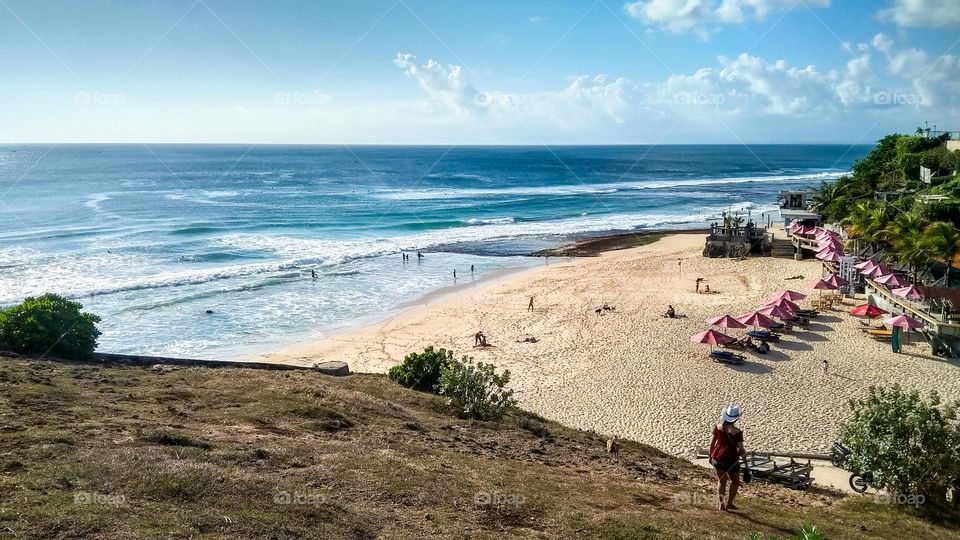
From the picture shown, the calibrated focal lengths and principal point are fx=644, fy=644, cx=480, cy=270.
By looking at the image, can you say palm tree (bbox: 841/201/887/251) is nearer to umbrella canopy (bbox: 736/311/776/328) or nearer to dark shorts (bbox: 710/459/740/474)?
umbrella canopy (bbox: 736/311/776/328)

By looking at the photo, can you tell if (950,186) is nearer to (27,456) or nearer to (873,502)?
(873,502)

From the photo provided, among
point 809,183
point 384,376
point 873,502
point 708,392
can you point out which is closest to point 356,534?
point 873,502

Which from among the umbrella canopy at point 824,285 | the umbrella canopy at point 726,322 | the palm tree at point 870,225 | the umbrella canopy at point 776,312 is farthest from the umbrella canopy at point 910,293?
the palm tree at point 870,225

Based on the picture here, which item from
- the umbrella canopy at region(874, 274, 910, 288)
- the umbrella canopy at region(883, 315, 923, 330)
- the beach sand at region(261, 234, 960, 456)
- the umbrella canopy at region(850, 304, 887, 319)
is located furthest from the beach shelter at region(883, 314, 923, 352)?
the umbrella canopy at region(874, 274, 910, 288)

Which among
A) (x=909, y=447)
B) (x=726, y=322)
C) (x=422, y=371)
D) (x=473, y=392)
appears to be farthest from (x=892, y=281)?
(x=422, y=371)

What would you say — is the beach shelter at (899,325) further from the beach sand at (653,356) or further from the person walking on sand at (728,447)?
the person walking on sand at (728,447)

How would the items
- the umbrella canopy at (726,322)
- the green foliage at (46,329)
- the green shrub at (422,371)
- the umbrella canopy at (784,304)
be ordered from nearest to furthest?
the green foliage at (46,329)
the green shrub at (422,371)
the umbrella canopy at (726,322)
the umbrella canopy at (784,304)
